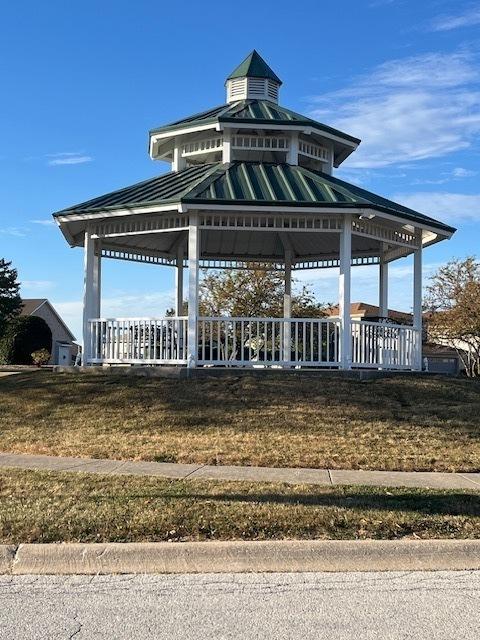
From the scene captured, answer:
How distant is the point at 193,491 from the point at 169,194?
806 cm

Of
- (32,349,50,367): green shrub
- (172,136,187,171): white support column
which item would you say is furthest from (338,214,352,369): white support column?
(32,349,50,367): green shrub

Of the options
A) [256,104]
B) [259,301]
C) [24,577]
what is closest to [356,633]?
[24,577]

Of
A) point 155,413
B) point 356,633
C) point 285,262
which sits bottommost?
point 356,633

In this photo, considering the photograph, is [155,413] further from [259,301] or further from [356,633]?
[259,301]

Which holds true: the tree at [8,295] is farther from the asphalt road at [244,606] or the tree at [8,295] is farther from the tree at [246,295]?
the asphalt road at [244,606]

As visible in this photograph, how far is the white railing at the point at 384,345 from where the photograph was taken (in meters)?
14.6

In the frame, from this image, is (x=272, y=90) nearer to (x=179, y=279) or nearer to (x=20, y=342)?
(x=179, y=279)

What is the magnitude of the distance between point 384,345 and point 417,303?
5.08 ft

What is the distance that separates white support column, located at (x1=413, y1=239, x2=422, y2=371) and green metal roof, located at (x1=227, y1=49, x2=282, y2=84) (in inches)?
245

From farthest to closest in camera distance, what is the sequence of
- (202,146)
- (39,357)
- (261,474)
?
1. (39,357)
2. (202,146)
3. (261,474)

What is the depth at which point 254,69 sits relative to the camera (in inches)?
729

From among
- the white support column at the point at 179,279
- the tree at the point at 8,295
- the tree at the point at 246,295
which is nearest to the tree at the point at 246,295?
the tree at the point at 246,295

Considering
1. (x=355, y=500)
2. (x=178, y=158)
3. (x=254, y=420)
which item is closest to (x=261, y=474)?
(x=355, y=500)

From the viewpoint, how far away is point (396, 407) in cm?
1217
